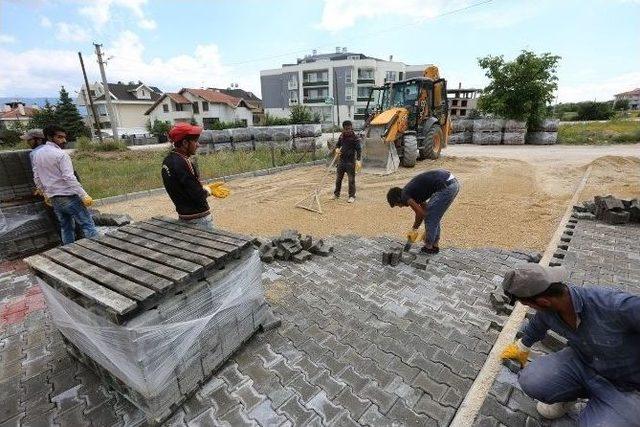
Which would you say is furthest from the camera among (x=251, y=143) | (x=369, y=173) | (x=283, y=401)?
(x=251, y=143)

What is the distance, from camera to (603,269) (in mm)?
4082

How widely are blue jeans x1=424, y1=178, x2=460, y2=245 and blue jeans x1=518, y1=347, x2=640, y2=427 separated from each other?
8.39 ft

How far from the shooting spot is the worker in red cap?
3.15 meters

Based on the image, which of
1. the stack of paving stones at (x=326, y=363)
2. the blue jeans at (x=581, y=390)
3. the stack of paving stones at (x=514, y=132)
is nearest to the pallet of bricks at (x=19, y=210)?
the stack of paving stones at (x=326, y=363)

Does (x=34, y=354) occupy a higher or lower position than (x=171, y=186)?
lower

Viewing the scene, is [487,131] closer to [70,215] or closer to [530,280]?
[530,280]

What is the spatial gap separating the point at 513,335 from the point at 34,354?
14.2 ft

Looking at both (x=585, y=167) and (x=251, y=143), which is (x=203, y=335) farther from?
(x=251, y=143)

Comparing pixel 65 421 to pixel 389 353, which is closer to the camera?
pixel 65 421

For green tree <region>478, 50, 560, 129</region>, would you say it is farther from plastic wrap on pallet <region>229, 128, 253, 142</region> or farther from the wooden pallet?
the wooden pallet

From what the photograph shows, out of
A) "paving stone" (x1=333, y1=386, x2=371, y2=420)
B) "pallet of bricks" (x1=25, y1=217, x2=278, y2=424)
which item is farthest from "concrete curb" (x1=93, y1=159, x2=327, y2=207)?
"paving stone" (x1=333, y1=386, x2=371, y2=420)

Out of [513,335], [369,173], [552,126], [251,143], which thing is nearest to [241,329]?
[513,335]

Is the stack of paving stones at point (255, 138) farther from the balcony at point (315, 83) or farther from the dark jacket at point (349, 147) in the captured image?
the balcony at point (315, 83)

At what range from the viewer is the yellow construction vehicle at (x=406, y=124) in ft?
33.9
